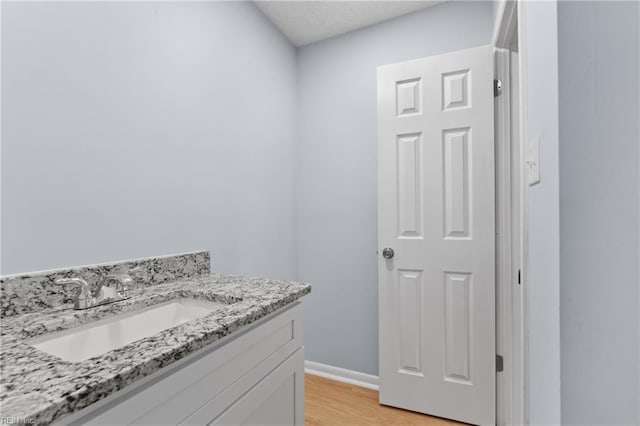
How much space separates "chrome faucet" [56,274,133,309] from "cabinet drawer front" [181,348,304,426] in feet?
1.67

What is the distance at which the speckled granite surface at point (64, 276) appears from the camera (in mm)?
858

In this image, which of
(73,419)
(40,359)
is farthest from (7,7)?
(73,419)

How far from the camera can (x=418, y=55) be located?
76.9 inches

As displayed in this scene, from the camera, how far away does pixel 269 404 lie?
3.21 ft

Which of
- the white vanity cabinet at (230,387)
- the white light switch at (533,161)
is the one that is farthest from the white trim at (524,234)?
the white vanity cabinet at (230,387)

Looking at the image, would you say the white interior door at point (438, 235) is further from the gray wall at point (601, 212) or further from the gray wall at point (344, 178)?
the gray wall at point (601, 212)

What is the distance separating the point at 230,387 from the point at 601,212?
37.5 inches

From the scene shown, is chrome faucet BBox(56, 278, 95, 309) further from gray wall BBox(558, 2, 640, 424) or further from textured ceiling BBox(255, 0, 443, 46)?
textured ceiling BBox(255, 0, 443, 46)

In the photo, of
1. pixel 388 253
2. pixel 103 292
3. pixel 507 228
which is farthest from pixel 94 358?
pixel 507 228

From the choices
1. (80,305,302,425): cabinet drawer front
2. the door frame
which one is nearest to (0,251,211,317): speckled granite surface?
(80,305,302,425): cabinet drawer front

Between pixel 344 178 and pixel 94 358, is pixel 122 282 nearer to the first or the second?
pixel 94 358

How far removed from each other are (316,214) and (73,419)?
1.83 m

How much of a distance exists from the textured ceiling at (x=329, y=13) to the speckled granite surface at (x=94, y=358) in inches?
69.0

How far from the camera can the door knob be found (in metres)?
1.82
